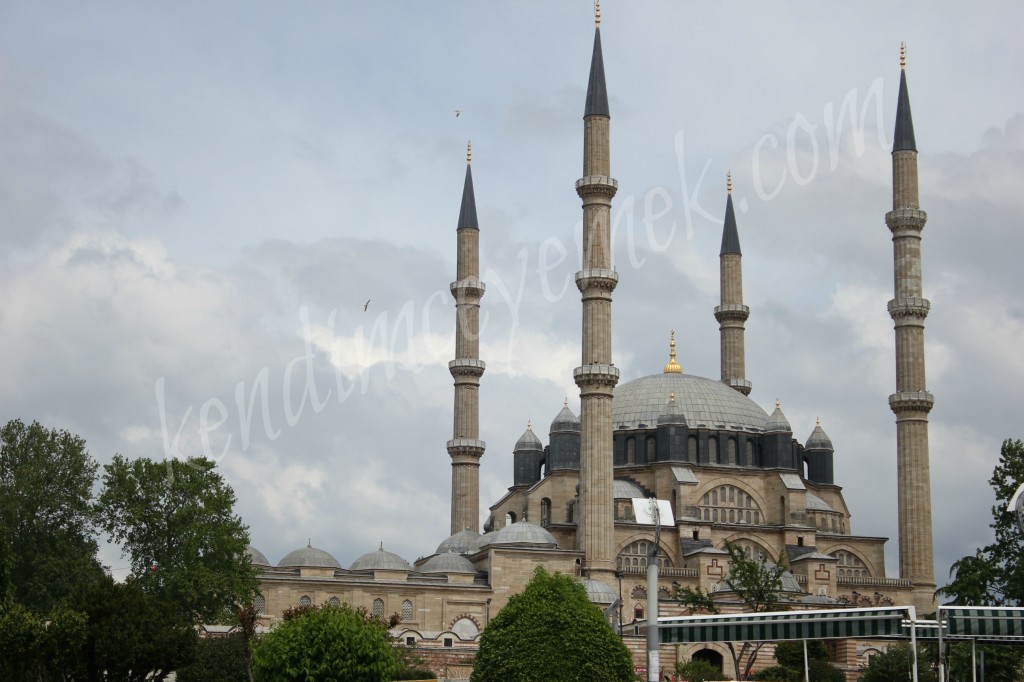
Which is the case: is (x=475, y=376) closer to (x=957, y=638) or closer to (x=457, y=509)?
(x=457, y=509)

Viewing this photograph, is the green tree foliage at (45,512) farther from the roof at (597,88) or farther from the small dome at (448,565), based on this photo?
the roof at (597,88)

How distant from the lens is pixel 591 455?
56531 millimetres

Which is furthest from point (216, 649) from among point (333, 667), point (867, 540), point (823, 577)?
point (867, 540)

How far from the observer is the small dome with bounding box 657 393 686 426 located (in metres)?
65.6

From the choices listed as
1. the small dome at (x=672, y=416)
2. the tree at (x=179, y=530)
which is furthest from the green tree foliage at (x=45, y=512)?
the small dome at (x=672, y=416)

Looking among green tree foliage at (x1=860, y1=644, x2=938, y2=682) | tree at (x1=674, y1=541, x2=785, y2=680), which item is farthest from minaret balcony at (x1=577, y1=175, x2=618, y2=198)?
green tree foliage at (x1=860, y1=644, x2=938, y2=682)

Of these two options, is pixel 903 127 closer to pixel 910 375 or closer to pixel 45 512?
pixel 910 375

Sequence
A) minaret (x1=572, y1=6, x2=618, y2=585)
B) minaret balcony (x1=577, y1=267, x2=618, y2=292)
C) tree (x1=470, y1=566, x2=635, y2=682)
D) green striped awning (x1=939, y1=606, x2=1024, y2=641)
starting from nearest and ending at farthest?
green striped awning (x1=939, y1=606, x2=1024, y2=641), tree (x1=470, y1=566, x2=635, y2=682), minaret (x1=572, y1=6, x2=618, y2=585), minaret balcony (x1=577, y1=267, x2=618, y2=292)

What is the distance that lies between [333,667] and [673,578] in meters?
27.6

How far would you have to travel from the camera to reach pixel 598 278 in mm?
58312

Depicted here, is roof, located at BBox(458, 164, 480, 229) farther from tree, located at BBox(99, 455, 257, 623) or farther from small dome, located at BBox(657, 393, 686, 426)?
tree, located at BBox(99, 455, 257, 623)

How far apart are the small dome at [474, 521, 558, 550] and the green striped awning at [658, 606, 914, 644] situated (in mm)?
16756

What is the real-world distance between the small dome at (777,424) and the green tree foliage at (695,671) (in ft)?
58.4

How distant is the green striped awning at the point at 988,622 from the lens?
33844mm
